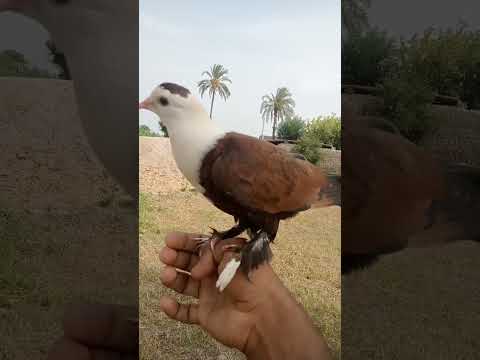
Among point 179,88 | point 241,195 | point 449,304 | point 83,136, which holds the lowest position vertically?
point 449,304

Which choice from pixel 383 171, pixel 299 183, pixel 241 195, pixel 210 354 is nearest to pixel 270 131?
pixel 299 183

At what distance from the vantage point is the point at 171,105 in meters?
1.73

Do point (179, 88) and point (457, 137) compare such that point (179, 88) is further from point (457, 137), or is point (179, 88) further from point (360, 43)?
point (457, 137)

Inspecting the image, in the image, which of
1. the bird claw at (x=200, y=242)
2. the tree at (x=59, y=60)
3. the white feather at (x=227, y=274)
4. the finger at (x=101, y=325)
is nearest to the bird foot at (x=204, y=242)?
the bird claw at (x=200, y=242)

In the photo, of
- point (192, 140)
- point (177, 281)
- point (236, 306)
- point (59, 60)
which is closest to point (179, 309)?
point (177, 281)

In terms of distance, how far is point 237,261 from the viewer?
5.41 feet

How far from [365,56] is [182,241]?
44.5 inches

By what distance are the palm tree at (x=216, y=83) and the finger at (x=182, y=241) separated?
1.80ft

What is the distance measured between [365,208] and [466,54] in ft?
2.54

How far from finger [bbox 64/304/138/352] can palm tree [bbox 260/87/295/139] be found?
1.03m

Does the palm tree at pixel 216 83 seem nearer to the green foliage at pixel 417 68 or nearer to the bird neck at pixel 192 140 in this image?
the bird neck at pixel 192 140

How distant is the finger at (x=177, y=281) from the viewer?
5.87 ft

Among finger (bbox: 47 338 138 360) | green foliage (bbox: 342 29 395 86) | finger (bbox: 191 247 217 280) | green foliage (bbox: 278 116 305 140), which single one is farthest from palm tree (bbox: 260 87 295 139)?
finger (bbox: 47 338 138 360)

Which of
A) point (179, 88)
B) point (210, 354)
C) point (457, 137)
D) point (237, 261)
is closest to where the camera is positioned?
point (237, 261)
